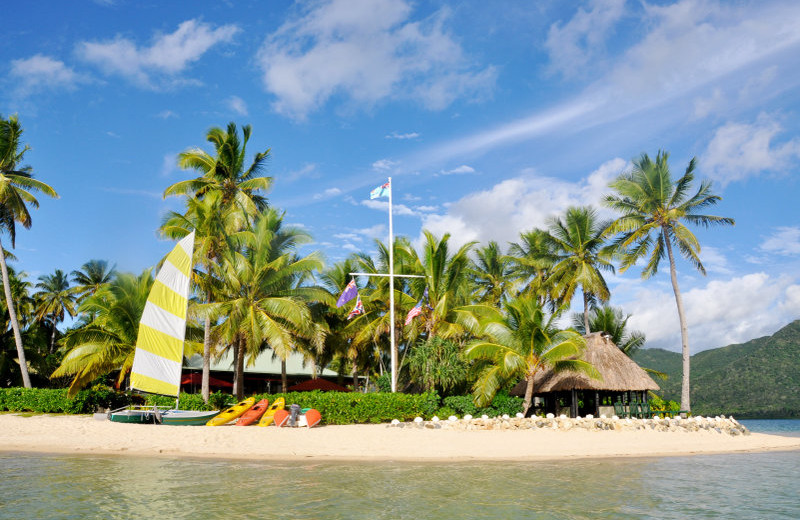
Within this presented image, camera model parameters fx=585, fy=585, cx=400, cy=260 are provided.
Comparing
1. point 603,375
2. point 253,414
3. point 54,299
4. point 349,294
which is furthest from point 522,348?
point 54,299

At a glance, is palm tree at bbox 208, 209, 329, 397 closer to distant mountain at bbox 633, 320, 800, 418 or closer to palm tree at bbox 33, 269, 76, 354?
palm tree at bbox 33, 269, 76, 354

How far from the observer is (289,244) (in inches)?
913

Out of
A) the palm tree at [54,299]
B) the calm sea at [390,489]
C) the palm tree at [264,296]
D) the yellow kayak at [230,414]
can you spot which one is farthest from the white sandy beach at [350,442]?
the palm tree at [54,299]

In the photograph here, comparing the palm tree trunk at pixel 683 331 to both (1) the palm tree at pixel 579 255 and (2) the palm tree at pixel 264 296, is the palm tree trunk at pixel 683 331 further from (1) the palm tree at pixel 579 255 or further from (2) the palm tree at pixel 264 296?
(2) the palm tree at pixel 264 296

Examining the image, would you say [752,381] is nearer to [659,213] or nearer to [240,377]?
[659,213]

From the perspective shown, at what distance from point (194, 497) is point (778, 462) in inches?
518

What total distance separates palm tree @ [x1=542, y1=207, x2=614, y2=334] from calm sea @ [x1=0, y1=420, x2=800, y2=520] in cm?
1582

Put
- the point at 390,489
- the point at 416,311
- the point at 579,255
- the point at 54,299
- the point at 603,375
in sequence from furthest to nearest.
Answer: the point at 54,299
the point at 579,255
the point at 603,375
the point at 416,311
the point at 390,489

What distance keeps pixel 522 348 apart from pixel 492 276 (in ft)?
50.9

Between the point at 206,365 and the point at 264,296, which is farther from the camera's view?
the point at 264,296

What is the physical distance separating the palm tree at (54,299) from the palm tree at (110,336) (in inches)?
893

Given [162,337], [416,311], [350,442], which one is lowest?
[350,442]

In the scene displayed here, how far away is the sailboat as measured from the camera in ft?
55.3

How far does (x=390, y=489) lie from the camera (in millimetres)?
9562
